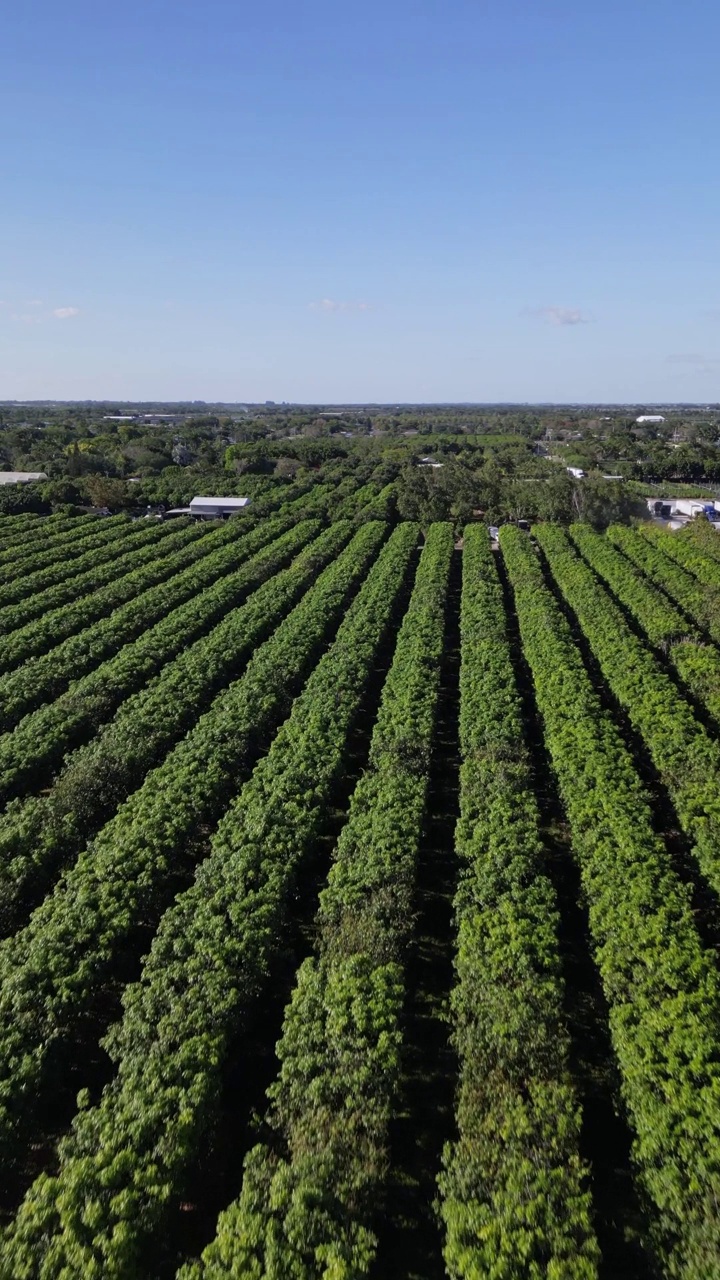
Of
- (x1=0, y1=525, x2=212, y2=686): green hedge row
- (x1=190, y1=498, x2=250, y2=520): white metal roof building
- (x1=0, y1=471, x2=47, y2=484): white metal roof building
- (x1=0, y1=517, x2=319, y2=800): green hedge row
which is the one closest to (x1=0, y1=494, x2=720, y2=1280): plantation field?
(x1=0, y1=517, x2=319, y2=800): green hedge row

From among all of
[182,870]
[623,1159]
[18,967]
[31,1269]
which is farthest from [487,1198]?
[182,870]

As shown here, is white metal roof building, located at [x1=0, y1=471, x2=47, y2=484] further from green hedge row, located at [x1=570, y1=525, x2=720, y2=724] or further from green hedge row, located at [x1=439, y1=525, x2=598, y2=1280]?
green hedge row, located at [x1=439, y1=525, x2=598, y2=1280]

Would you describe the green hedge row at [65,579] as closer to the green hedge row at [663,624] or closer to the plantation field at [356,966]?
the plantation field at [356,966]

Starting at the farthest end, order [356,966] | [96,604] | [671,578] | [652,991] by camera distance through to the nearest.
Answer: [671,578] → [96,604] → [356,966] → [652,991]

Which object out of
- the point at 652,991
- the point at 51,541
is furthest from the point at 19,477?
the point at 652,991

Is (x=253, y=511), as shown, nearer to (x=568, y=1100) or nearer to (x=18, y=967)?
(x=18, y=967)

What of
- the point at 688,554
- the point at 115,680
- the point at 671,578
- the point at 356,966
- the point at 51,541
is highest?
the point at 688,554

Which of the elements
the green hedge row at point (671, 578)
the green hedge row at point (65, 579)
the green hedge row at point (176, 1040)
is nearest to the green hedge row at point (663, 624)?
the green hedge row at point (671, 578)

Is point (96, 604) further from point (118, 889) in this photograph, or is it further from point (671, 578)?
point (671, 578)
